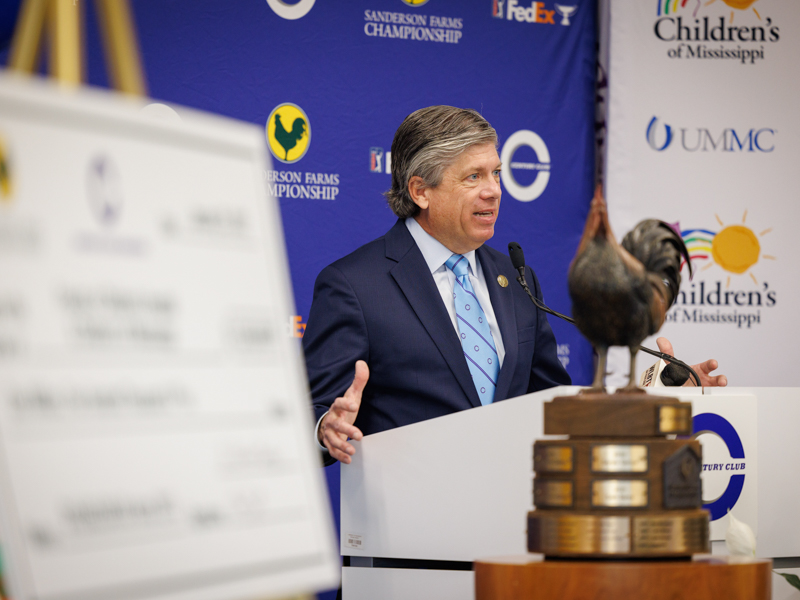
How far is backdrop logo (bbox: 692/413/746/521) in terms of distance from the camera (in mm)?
1837

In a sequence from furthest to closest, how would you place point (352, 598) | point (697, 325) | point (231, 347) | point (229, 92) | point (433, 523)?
point (697, 325)
point (229, 92)
point (352, 598)
point (433, 523)
point (231, 347)

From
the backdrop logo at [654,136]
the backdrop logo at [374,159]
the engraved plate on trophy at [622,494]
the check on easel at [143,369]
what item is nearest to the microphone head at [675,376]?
the engraved plate on trophy at [622,494]

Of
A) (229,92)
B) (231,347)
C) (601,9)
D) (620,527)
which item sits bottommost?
(620,527)

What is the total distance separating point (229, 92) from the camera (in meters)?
3.55

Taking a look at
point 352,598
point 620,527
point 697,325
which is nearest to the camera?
point 620,527

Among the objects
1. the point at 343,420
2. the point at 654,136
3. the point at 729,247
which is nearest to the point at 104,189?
the point at 343,420

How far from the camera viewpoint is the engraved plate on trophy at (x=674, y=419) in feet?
4.15

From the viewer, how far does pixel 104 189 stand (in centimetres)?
98

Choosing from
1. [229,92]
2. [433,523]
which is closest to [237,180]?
[433,523]

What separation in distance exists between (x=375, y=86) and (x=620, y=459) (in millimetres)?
2854

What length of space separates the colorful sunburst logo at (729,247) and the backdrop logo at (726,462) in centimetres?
241

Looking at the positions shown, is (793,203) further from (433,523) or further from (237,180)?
(237,180)

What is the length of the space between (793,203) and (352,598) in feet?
10.4

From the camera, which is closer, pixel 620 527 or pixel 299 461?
pixel 299 461
